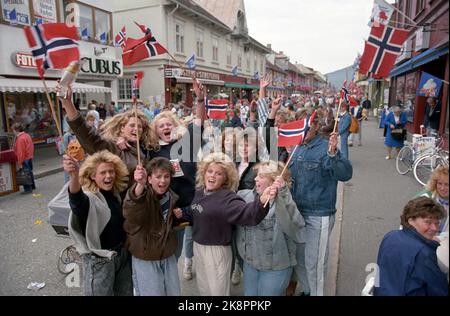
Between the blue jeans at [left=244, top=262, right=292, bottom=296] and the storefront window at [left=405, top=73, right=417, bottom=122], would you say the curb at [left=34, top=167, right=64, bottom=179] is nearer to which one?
the blue jeans at [left=244, top=262, right=292, bottom=296]

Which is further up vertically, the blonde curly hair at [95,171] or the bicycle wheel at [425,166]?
the blonde curly hair at [95,171]

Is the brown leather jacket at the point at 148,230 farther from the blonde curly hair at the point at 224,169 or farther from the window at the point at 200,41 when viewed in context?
the window at the point at 200,41

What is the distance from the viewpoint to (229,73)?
107 ft

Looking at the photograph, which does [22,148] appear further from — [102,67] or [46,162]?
[102,67]

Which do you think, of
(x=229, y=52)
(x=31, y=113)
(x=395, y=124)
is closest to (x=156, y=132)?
(x=395, y=124)

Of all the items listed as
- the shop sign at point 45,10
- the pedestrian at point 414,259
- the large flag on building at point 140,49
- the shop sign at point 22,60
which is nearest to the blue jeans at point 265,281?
the pedestrian at point 414,259

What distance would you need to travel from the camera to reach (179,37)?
23453mm

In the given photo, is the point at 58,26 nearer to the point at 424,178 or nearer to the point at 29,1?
the point at 424,178

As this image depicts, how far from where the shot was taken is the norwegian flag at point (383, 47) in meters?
2.91

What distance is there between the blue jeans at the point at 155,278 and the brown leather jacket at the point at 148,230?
55 mm

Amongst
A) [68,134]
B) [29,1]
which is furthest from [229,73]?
[68,134]

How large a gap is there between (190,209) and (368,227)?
3728mm

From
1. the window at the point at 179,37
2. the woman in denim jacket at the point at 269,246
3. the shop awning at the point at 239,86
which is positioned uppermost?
the window at the point at 179,37

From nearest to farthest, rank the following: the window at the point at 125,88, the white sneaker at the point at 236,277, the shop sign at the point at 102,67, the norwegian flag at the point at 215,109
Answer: the white sneaker at the point at 236,277 → the norwegian flag at the point at 215,109 → the shop sign at the point at 102,67 → the window at the point at 125,88
